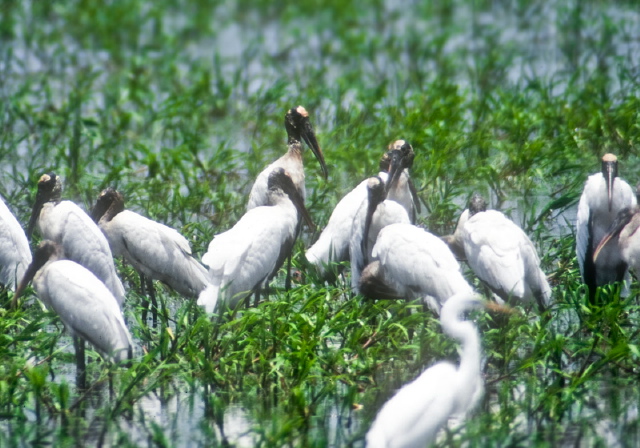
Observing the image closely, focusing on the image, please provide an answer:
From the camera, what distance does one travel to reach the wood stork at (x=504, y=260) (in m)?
6.46

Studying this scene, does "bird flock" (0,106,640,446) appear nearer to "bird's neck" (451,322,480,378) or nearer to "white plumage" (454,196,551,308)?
"white plumage" (454,196,551,308)

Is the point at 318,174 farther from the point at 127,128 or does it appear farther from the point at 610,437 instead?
the point at 610,437

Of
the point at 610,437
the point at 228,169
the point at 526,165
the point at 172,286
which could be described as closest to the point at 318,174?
the point at 228,169

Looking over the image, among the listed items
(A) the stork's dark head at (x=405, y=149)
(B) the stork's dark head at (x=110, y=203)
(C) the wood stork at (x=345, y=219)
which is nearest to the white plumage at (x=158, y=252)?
(B) the stork's dark head at (x=110, y=203)

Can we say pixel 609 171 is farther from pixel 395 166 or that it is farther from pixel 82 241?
pixel 82 241

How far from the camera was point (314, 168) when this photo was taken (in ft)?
31.4

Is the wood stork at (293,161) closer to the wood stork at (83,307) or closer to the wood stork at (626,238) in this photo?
the wood stork at (83,307)

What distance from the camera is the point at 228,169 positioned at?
9750 millimetres

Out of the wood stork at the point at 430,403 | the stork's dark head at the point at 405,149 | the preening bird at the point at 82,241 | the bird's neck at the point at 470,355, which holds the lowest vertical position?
the wood stork at the point at 430,403

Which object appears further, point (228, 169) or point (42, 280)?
point (228, 169)

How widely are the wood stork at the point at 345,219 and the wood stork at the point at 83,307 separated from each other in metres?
1.59

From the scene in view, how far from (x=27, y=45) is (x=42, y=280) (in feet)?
29.1

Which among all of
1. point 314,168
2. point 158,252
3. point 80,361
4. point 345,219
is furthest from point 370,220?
point 314,168

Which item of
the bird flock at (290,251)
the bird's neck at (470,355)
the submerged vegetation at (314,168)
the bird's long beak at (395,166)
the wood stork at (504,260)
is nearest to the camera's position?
the bird's neck at (470,355)
